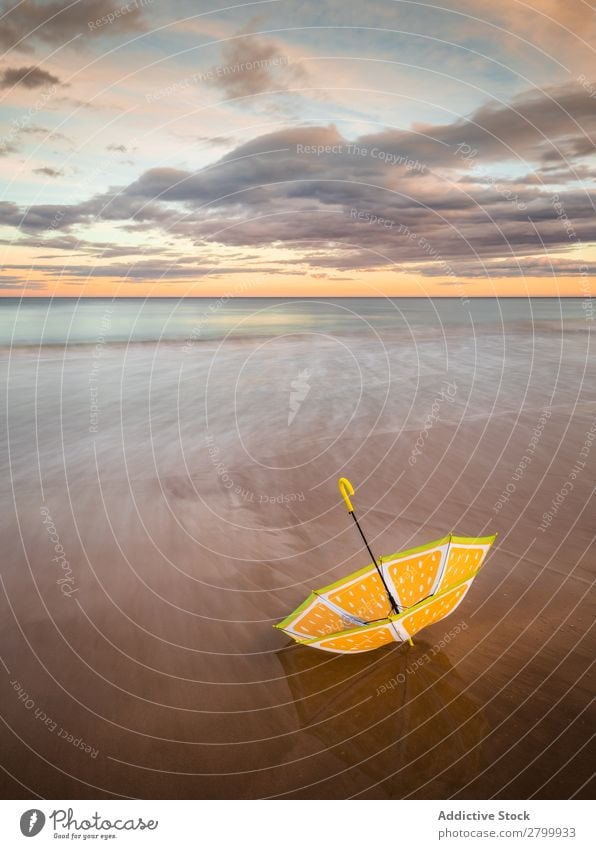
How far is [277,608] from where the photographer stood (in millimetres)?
6945

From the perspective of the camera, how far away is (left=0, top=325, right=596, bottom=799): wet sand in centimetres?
489

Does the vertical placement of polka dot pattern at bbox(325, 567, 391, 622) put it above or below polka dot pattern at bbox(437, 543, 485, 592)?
below

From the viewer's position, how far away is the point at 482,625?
635 cm

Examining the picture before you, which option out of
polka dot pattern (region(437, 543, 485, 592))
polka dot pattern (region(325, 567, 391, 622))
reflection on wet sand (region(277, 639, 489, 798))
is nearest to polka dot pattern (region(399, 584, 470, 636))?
polka dot pattern (region(437, 543, 485, 592))

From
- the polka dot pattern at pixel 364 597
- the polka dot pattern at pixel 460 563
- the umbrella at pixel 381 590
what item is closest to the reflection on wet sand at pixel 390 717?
the umbrella at pixel 381 590

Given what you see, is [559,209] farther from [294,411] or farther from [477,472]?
[477,472]

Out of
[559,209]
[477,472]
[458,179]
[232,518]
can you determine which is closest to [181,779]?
[232,518]

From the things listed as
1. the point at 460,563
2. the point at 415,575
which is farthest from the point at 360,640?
the point at 460,563

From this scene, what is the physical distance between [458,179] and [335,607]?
22.2 meters

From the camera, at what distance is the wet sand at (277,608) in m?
4.89

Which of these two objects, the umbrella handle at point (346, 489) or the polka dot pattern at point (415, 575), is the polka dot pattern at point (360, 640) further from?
the umbrella handle at point (346, 489)

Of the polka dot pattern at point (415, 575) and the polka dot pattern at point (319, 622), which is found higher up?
the polka dot pattern at point (415, 575)

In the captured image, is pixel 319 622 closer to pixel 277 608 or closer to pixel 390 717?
pixel 390 717

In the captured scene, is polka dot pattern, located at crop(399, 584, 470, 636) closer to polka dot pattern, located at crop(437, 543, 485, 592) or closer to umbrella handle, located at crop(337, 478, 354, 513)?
polka dot pattern, located at crop(437, 543, 485, 592)
